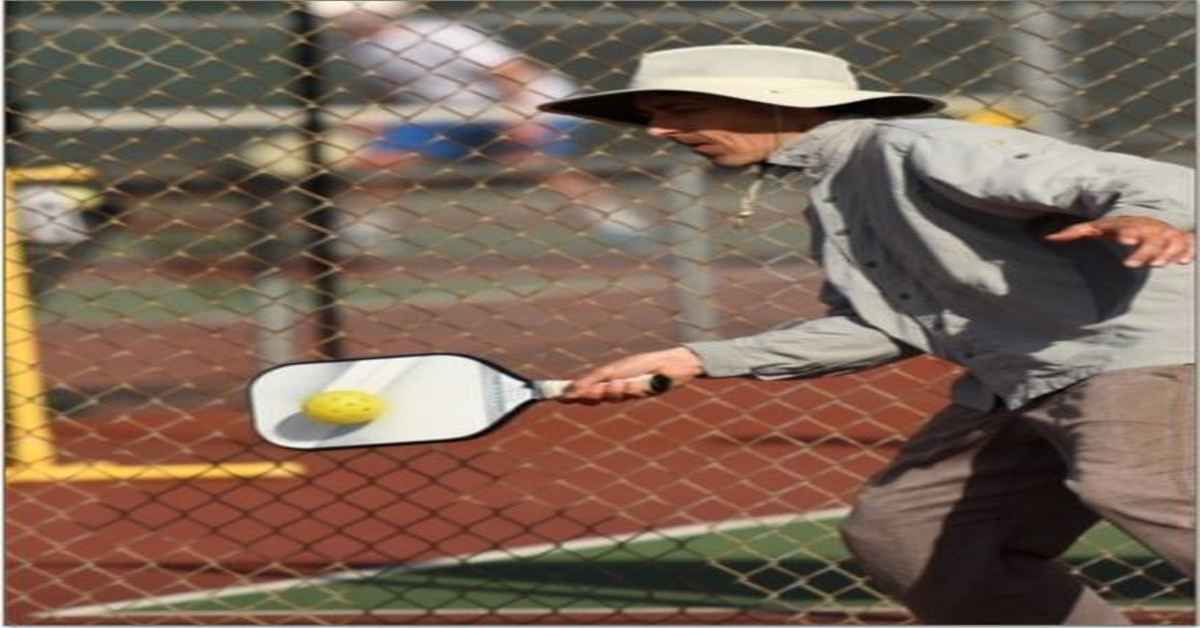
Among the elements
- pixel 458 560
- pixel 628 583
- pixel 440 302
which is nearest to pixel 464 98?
pixel 440 302

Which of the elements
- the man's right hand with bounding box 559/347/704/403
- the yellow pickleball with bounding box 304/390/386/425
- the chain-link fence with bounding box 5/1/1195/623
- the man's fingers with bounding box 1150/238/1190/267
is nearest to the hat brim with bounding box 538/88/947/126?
the man's right hand with bounding box 559/347/704/403

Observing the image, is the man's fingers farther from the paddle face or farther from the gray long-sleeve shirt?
the paddle face

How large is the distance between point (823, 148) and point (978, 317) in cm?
38

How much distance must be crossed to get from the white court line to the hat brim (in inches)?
70.6

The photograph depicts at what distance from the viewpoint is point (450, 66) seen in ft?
25.3

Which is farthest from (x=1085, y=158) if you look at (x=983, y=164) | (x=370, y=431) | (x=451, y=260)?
(x=451, y=260)

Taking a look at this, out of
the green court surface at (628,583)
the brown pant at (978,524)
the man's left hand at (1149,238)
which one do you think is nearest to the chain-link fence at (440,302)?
the green court surface at (628,583)

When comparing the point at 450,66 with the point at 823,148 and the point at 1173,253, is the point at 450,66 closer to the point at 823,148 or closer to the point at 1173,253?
the point at 823,148

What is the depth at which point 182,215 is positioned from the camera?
27.4 feet

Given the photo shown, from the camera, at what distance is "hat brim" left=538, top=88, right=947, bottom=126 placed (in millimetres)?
3805

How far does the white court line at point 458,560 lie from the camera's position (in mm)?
5438

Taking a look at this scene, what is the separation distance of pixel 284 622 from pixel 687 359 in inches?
70.5

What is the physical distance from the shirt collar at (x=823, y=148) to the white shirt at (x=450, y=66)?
125 inches

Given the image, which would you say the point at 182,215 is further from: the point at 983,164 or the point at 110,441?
the point at 983,164
